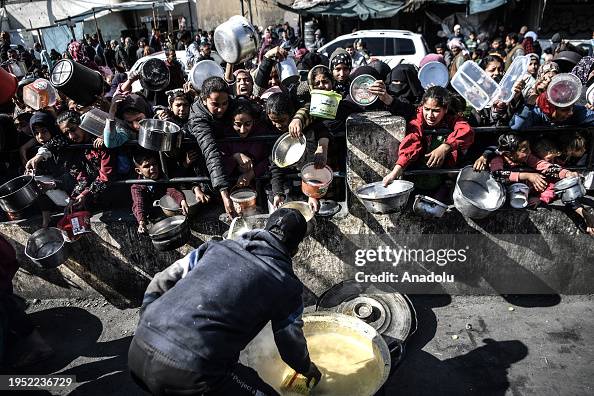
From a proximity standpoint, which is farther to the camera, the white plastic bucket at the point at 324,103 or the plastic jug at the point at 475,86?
the plastic jug at the point at 475,86

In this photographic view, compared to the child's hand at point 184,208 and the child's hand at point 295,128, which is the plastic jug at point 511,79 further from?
the child's hand at point 184,208

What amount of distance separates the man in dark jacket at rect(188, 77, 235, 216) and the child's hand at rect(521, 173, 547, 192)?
2463 millimetres

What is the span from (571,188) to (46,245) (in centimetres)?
442

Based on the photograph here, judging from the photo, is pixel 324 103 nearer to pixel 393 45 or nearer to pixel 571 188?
pixel 571 188

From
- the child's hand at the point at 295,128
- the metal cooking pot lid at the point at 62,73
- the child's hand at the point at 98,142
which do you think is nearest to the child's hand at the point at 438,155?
the child's hand at the point at 295,128

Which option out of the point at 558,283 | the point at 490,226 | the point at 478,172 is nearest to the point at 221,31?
the point at 478,172

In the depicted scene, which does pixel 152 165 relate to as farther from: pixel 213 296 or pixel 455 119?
pixel 455 119

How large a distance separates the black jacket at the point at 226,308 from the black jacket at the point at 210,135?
1164 mm

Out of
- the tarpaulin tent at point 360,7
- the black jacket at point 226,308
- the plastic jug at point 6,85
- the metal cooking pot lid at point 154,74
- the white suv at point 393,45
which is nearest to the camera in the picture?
the black jacket at point 226,308

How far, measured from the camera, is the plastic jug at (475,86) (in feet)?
12.5

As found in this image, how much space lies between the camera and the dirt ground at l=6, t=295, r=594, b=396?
3.11m

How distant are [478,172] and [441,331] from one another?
137 cm

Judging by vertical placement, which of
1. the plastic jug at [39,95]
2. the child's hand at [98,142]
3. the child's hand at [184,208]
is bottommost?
the child's hand at [184,208]

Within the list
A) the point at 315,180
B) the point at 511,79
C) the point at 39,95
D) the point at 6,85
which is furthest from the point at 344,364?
the point at 6,85
